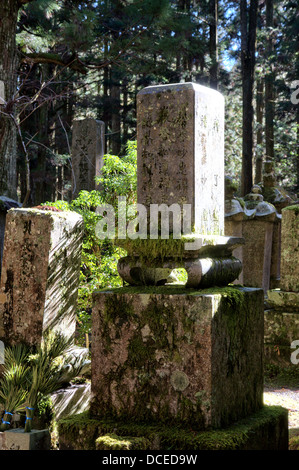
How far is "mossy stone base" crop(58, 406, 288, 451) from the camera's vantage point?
123 inches

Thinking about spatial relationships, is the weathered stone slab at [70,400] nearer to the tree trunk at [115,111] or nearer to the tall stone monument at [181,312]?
the tall stone monument at [181,312]

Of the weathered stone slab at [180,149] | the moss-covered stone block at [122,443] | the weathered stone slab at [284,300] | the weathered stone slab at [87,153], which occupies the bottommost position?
the moss-covered stone block at [122,443]

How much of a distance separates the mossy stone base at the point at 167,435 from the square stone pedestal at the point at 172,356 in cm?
8

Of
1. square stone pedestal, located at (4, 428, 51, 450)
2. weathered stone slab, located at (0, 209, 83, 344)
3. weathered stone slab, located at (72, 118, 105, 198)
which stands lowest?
square stone pedestal, located at (4, 428, 51, 450)

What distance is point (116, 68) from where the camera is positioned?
18.7m

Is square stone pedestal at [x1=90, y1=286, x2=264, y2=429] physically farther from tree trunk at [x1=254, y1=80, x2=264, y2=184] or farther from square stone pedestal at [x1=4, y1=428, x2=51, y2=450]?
tree trunk at [x1=254, y1=80, x2=264, y2=184]

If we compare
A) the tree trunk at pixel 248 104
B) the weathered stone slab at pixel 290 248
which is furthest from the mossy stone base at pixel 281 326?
the tree trunk at pixel 248 104

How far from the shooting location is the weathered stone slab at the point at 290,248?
23.0ft

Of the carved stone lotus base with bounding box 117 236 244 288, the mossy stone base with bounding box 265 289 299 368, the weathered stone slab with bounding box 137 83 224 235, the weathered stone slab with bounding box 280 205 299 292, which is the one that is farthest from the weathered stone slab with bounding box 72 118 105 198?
the carved stone lotus base with bounding box 117 236 244 288

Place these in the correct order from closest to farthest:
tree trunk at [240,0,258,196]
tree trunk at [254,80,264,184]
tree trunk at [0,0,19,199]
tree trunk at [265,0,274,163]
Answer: tree trunk at [0,0,19,199] → tree trunk at [240,0,258,196] → tree trunk at [265,0,274,163] → tree trunk at [254,80,264,184]

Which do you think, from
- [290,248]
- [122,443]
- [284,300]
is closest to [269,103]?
[290,248]

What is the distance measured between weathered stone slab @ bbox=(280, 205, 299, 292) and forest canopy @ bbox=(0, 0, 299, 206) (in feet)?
11.1
